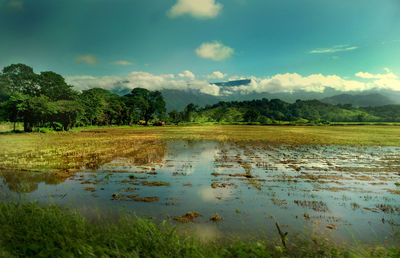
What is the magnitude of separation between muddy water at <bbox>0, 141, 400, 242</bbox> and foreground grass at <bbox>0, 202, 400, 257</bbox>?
0.87 meters

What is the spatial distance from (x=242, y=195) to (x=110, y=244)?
669cm

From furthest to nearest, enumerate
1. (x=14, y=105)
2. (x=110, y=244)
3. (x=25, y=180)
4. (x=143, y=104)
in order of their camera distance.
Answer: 1. (x=143, y=104)
2. (x=14, y=105)
3. (x=25, y=180)
4. (x=110, y=244)

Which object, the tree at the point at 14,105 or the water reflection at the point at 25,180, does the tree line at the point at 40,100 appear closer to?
the tree at the point at 14,105

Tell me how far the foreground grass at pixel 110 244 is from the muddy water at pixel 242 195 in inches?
34.2

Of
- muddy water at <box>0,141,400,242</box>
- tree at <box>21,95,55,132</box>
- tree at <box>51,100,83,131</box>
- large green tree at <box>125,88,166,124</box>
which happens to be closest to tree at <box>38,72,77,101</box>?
tree at <box>51,100,83,131</box>

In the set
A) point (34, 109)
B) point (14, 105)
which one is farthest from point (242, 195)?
point (14, 105)

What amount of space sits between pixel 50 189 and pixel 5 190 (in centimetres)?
200

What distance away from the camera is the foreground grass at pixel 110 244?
463 cm

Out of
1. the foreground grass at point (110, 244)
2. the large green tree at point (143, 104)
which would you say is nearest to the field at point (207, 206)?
the foreground grass at point (110, 244)

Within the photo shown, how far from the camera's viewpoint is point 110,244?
4.81 metres

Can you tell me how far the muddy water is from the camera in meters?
7.20

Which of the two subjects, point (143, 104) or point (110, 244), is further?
point (143, 104)

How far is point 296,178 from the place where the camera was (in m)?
13.2

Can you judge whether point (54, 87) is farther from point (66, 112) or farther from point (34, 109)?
point (34, 109)
